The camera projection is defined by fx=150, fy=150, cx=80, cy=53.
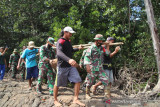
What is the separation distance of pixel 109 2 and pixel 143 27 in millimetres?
2199

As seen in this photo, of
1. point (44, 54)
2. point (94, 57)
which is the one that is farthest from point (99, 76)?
point (44, 54)

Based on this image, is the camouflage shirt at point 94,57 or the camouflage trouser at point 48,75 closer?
the camouflage shirt at point 94,57

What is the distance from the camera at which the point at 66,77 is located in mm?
3832

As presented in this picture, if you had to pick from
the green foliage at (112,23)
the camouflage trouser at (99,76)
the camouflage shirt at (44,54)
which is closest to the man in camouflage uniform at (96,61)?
the camouflage trouser at (99,76)

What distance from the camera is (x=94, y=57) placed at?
15.2 ft

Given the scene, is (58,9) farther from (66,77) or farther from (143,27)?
(66,77)

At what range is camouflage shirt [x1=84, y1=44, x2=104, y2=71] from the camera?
15.0ft

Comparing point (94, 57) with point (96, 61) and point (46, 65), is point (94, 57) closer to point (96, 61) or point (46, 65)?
point (96, 61)

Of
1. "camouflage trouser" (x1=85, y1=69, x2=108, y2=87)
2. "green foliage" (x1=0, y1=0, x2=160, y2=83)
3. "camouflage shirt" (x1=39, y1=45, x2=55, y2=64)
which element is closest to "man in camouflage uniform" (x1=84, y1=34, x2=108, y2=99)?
"camouflage trouser" (x1=85, y1=69, x2=108, y2=87)

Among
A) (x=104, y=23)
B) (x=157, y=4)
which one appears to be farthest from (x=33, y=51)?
(x=157, y=4)

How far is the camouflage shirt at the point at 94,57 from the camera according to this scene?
4560 mm

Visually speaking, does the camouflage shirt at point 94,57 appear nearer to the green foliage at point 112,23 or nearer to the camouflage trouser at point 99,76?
the camouflage trouser at point 99,76

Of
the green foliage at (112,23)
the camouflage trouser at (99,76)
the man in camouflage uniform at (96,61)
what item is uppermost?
the green foliage at (112,23)

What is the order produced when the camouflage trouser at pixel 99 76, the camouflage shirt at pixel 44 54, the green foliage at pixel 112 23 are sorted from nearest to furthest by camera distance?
1. the camouflage trouser at pixel 99 76
2. the camouflage shirt at pixel 44 54
3. the green foliage at pixel 112 23
